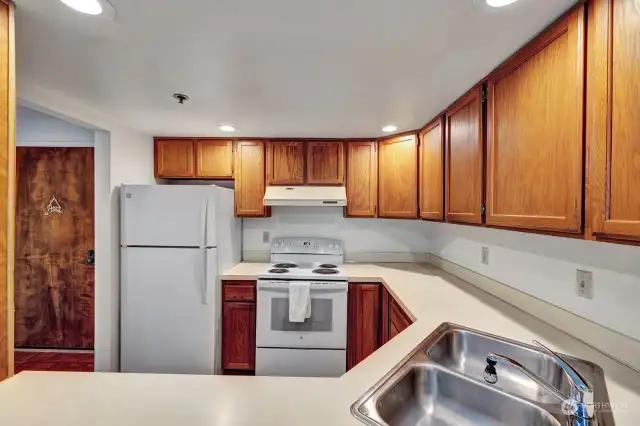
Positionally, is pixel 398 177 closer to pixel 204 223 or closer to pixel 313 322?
pixel 313 322

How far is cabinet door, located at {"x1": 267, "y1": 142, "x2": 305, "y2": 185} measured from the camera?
2961mm

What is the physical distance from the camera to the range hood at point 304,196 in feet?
9.29

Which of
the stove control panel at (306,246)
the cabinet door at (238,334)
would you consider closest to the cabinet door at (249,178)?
the stove control panel at (306,246)

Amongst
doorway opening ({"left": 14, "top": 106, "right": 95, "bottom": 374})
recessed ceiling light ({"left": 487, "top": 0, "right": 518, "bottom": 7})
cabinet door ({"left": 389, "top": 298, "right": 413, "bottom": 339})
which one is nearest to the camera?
recessed ceiling light ({"left": 487, "top": 0, "right": 518, "bottom": 7})

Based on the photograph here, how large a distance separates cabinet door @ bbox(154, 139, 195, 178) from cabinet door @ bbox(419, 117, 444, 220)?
7.27 feet

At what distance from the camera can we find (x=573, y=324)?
1.38 metres

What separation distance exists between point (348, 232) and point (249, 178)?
1.21m

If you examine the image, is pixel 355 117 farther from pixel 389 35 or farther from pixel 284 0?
pixel 284 0

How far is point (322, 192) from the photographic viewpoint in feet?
9.49

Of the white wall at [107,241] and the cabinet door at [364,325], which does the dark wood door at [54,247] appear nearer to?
the white wall at [107,241]

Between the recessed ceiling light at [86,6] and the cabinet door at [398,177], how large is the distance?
232 cm

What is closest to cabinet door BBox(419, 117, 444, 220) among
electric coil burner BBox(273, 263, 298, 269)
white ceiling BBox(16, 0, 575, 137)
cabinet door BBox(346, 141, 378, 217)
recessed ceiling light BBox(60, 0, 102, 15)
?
white ceiling BBox(16, 0, 575, 137)

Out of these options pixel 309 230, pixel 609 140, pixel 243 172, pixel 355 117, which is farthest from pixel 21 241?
pixel 609 140

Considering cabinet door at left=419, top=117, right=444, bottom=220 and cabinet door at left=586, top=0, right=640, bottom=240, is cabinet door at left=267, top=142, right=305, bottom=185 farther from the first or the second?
cabinet door at left=586, top=0, right=640, bottom=240
